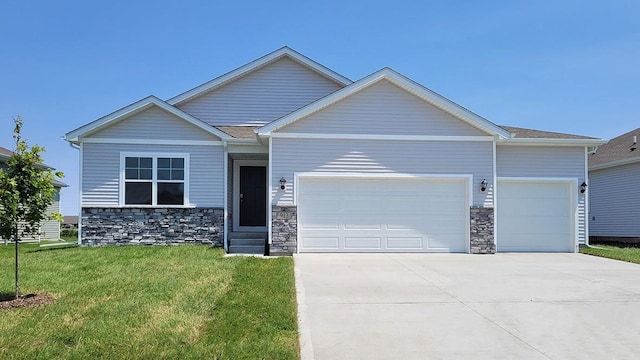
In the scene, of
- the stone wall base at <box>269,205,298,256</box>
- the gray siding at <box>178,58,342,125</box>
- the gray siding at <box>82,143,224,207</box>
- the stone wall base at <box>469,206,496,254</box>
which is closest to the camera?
the stone wall base at <box>269,205,298,256</box>

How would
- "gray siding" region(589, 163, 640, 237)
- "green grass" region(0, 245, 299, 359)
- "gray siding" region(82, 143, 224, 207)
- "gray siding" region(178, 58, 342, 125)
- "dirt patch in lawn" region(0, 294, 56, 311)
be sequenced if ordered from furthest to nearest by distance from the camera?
"gray siding" region(589, 163, 640, 237), "gray siding" region(178, 58, 342, 125), "gray siding" region(82, 143, 224, 207), "dirt patch in lawn" region(0, 294, 56, 311), "green grass" region(0, 245, 299, 359)

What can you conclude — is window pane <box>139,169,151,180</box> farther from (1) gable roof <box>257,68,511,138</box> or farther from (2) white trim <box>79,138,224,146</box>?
(1) gable roof <box>257,68,511,138</box>

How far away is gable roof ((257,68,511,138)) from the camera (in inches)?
521

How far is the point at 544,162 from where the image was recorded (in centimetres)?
1439

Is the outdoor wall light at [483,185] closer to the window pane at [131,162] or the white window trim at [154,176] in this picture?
the white window trim at [154,176]

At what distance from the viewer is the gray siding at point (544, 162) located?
14289 mm

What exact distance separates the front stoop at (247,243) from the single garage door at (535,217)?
22.9 ft

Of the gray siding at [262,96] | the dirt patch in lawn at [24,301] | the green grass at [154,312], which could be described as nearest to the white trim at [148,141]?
the gray siding at [262,96]

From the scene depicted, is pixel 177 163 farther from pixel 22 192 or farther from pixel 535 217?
pixel 535 217

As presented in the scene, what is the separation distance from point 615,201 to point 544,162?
7601 mm

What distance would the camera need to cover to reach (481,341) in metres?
5.50

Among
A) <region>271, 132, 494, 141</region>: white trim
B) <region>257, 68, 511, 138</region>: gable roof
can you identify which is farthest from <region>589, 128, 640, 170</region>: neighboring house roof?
<region>271, 132, 494, 141</region>: white trim

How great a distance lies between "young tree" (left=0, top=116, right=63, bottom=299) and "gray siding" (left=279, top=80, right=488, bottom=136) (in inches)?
297

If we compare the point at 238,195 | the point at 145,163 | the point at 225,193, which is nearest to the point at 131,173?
the point at 145,163
